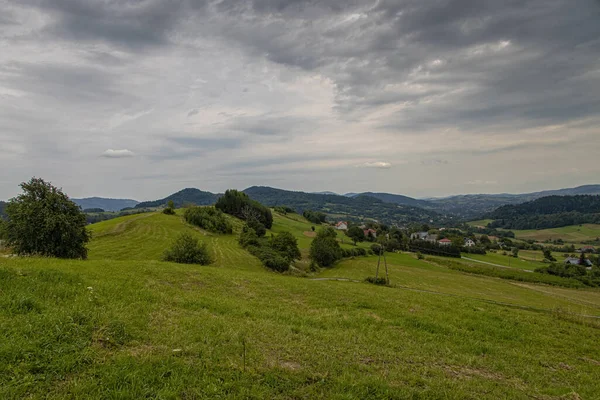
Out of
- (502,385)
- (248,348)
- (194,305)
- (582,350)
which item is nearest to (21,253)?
(194,305)

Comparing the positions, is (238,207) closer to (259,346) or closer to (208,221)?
(208,221)

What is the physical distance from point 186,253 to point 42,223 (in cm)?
1886

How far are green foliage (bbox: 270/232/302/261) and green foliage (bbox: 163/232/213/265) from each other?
81.2 feet

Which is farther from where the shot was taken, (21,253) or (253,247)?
(253,247)

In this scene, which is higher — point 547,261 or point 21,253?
point 21,253

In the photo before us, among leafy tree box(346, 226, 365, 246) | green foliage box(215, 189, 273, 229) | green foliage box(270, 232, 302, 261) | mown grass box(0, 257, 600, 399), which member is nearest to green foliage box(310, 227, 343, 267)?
green foliage box(270, 232, 302, 261)

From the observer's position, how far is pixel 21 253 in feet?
77.6

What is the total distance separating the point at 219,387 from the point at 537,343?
12588 millimetres

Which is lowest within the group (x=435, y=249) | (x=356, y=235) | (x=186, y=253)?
(x=435, y=249)

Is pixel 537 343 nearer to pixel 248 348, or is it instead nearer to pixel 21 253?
pixel 248 348

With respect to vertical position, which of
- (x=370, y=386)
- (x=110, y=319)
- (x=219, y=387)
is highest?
(x=110, y=319)

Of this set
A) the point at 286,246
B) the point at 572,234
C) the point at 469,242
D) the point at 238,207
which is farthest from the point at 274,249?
the point at 572,234

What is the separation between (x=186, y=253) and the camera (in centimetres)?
4078

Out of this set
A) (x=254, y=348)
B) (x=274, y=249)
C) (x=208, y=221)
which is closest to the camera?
(x=254, y=348)
